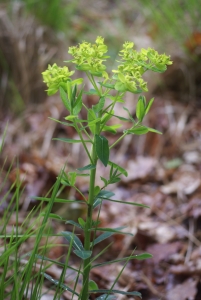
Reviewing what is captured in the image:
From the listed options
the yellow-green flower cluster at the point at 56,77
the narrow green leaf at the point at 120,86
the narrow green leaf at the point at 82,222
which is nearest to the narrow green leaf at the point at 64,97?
the yellow-green flower cluster at the point at 56,77

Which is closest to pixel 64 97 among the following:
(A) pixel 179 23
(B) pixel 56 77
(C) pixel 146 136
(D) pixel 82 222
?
(B) pixel 56 77

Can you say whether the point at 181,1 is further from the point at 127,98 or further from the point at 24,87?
the point at 24,87

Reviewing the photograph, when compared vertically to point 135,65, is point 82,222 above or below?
below

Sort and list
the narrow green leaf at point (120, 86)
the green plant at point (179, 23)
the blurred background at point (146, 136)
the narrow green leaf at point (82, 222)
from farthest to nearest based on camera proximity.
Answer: the green plant at point (179, 23)
the blurred background at point (146, 136)
the narrow green leaf at point (82, 222)
the narrow green leaf at point (120, 86)

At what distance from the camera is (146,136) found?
2.87 metres

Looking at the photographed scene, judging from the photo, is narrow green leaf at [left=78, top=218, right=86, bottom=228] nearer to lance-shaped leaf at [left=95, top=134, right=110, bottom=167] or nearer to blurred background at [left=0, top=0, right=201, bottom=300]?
lance-shaped leaf at [left=95, top=134, right=110, bottom=167]

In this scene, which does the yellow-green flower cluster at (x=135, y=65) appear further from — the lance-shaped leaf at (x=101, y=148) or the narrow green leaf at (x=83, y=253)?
the narrow green leaf at (x=83, y=253)

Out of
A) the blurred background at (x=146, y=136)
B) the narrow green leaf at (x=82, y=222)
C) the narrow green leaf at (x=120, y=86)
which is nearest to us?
the narrow green leaf at (x=120, y=86)

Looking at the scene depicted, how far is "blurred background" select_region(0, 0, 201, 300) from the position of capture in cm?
195

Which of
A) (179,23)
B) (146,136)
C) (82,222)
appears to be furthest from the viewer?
(179,23)

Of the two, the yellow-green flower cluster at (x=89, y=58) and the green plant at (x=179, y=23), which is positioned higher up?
the green plant at (x=179, y=23)

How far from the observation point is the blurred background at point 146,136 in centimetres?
195

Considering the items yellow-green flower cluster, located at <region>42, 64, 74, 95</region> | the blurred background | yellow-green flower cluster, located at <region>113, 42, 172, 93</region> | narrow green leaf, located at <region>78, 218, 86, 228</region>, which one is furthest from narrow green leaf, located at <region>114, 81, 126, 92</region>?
the blurred background

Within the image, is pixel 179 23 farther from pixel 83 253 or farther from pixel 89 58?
pixel 83 253
